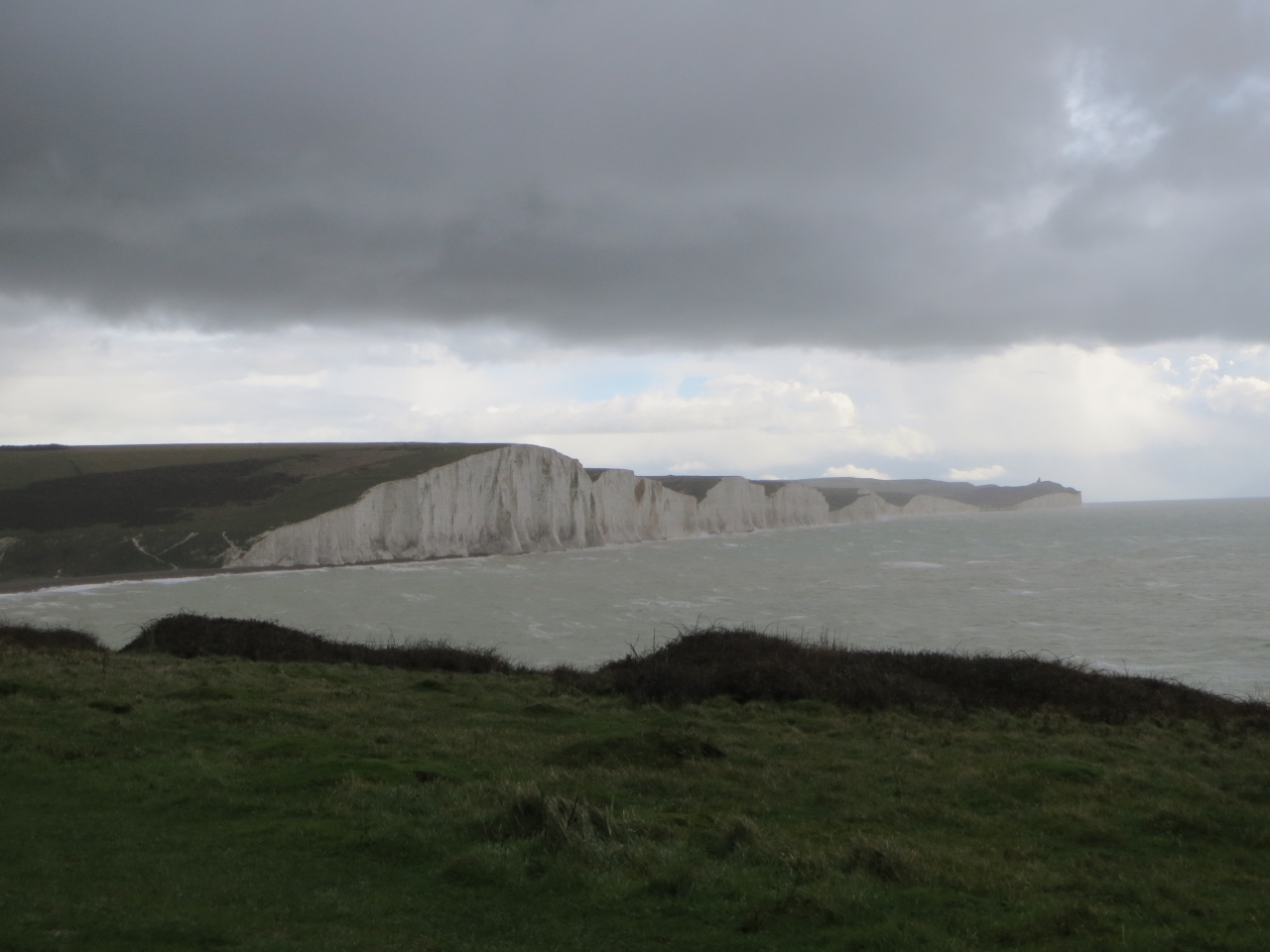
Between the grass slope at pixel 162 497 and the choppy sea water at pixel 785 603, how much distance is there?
9979 millimetres

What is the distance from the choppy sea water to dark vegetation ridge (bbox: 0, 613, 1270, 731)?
763cm

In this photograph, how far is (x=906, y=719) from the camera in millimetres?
17625

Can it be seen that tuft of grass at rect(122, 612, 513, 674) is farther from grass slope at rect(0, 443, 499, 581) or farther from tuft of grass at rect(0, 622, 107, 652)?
grass slope at rect(0, 443, 499, 581)

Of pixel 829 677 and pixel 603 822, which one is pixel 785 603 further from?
pixel 603 822

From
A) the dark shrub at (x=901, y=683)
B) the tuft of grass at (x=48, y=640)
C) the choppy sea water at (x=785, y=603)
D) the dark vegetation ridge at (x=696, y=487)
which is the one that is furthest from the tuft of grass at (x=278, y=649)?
the dark vegetation ridge at (x=696, y=487)

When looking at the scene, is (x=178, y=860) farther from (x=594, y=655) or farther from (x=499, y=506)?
(x=499, y=506)

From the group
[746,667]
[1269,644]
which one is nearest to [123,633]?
[746,667]

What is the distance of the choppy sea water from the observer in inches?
1453

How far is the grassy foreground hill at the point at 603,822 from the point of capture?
652cm

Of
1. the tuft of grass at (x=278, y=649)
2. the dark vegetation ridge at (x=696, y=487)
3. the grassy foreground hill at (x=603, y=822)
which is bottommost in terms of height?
the tuft of grass at (x=278, y=649)

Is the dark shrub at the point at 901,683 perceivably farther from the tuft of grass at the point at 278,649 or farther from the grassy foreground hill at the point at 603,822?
the tuft of grass at the point at 278,649

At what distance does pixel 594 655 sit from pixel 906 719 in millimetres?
17593

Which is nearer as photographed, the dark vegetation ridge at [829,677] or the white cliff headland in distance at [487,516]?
the dark vegetation ridge at [829,677]

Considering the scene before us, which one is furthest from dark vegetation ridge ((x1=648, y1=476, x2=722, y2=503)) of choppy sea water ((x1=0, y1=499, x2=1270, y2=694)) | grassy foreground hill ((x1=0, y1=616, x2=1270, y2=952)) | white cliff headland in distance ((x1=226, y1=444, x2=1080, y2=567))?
grassy foreground hill ((x1=0, y1=616, x2=1270, y2=952))
